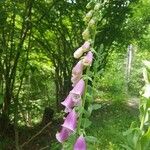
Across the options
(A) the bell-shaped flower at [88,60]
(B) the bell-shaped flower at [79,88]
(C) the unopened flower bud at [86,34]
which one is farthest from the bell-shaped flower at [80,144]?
(C) the unopened flower bud at [86,34]

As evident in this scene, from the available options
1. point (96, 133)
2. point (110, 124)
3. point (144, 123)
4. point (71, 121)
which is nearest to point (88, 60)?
point (71, 121)

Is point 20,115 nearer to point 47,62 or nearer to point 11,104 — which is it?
point 11,104

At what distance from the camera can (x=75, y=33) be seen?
35.4ft

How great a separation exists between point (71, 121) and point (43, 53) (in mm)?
8792

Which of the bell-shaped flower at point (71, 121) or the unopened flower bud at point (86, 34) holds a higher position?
the unopened flower bud at point (86, 34)

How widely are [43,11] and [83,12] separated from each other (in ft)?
2.74

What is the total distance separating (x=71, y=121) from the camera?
7.92 ft

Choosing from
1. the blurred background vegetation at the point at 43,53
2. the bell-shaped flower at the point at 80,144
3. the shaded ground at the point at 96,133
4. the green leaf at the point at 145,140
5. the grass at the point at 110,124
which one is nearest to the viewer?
the green leaf at the point at 145,140

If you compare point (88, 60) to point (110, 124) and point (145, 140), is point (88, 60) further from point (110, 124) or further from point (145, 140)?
point (110, 124)

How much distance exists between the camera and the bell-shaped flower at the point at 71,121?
2.40m

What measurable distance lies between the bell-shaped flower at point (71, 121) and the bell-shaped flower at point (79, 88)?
0.10 m

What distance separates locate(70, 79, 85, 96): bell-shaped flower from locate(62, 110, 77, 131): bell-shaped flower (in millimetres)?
99

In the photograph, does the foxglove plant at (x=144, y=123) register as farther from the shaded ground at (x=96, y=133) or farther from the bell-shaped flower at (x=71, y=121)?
the shaded ground at (x=96, y=133)

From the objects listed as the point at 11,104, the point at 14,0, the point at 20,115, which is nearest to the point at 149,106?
the point at 14,0
